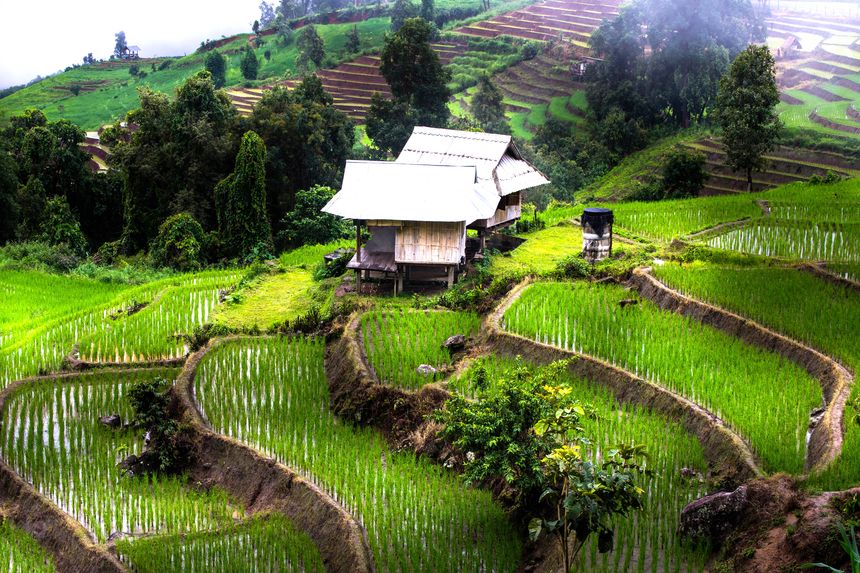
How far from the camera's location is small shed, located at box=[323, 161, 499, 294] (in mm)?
17000

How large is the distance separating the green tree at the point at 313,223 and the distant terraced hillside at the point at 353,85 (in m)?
16.6

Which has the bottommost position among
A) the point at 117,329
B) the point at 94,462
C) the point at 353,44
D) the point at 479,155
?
the point at 94,462

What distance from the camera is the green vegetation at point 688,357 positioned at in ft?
34.3

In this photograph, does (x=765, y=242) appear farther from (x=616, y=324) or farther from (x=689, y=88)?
(x=689, y=88)

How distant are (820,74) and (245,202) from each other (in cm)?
2166

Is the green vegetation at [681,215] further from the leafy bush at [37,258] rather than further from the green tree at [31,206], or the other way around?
the green tree at [31,206]

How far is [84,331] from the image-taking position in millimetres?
17484

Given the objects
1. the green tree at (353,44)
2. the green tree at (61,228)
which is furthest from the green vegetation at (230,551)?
the green tree at (353,44)

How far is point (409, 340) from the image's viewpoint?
1491 cm

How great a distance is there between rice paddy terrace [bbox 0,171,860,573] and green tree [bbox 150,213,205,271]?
5.41m

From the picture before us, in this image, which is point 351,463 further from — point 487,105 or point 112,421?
point 487,105

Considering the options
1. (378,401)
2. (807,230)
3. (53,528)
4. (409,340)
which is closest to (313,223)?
(409,340)

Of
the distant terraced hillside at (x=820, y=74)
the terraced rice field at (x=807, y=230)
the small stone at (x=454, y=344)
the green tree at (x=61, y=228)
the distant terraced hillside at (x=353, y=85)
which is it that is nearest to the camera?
the small stone at (x=454, y=344)

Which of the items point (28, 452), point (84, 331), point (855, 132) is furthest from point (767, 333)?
point (855, 132)
